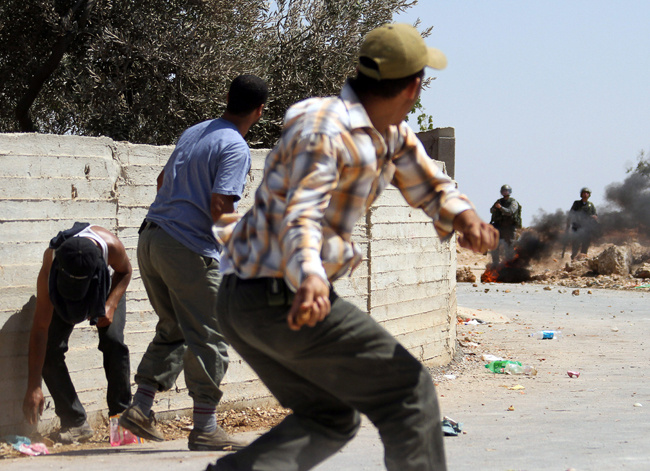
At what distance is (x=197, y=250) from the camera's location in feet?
13.9

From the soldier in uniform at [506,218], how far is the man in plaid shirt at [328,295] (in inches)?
698

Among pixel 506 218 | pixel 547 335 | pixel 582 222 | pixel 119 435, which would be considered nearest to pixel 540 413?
pixel 119 435

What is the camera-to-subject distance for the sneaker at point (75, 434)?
476cm

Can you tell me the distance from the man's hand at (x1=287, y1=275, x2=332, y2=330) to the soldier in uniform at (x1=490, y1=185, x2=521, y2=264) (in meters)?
18.0

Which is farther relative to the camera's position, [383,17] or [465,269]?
[465,269]

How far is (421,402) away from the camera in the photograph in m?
2.41

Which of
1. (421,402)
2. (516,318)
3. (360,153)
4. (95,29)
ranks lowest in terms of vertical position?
(516,318)

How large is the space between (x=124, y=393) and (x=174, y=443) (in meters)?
0.43

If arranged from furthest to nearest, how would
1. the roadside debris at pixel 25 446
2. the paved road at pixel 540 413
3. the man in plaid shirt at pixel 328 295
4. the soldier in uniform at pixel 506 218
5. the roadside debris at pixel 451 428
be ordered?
the soldier in uniform at pixel 506 218, the roadside debris at pixel 451 428, the roadside debris at pixel 25 446, the paved road at pixel 540 413, the man in plaid shirt at pixel 328 295

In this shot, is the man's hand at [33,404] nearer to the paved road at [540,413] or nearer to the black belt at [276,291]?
the paved road at [540,413]

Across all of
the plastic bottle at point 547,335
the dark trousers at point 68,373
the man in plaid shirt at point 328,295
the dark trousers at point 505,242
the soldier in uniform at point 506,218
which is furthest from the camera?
the dark trousers at point 505,242

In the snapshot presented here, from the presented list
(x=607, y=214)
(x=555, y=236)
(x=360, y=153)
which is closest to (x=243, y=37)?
(x=360, y=153)

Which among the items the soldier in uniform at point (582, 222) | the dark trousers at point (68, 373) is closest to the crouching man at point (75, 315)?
the dark trousers at point (68, 373)

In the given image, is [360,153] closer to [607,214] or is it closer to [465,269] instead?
[465,269]
